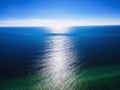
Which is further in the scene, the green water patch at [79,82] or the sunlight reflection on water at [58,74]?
the sunlight reflection on water at [58,74]

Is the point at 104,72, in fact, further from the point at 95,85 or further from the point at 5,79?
the point at 5,79

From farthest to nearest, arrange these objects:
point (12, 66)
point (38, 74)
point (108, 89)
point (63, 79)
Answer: point (12, 66) → point (38, 74) → point (63, 79) → point (108, 89)

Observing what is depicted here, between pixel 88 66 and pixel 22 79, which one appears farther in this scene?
pixel 88 66

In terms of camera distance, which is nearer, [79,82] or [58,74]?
[79,82]

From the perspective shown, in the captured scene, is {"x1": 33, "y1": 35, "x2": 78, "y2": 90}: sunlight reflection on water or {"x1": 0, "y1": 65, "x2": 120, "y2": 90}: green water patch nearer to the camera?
{"x1": 0, "y1": 65, "x2": 120, "y2": 90}: green water patch

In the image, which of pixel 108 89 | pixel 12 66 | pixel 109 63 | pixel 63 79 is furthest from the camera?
pixel 109 63

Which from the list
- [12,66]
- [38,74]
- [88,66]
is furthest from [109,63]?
[12,66]

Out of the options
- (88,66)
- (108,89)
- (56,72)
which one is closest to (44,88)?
(56,72)

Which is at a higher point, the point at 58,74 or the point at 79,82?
the point at 58,74
